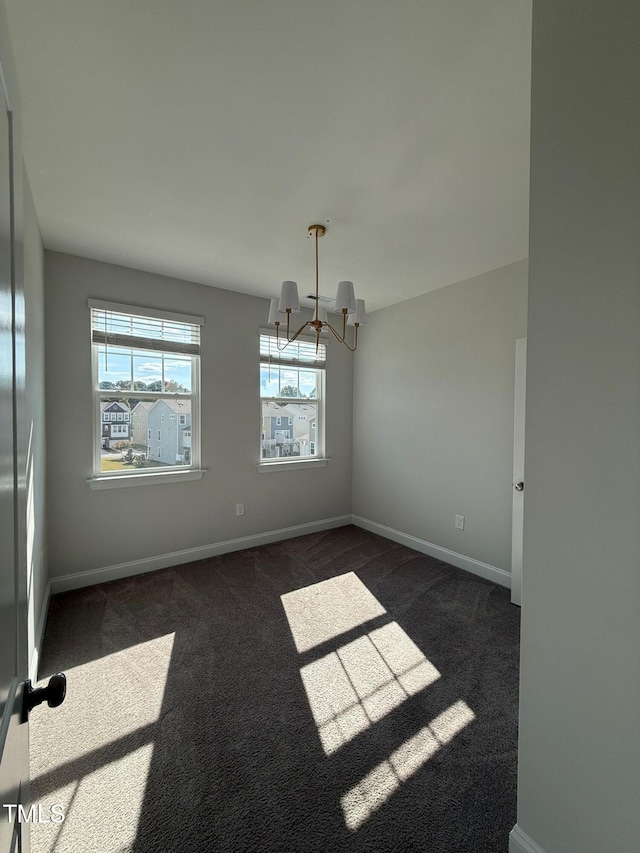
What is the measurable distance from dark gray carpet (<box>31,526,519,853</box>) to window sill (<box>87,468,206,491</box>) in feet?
2.73

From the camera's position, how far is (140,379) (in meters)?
3.36

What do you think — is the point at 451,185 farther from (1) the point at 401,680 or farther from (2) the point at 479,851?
(2) the point at 479,851

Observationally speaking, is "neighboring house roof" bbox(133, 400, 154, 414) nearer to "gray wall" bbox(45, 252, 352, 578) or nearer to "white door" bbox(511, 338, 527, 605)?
"gray wall" bbox(45, 252, 352, 578)

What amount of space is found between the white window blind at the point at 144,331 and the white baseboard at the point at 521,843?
11.8 ft

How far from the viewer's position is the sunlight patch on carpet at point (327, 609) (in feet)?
8.16

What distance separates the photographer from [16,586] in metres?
0.73

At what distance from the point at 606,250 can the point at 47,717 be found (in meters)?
2.89

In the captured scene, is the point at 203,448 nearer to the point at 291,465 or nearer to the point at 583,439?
the point at 291,465

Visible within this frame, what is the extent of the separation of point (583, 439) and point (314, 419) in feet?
12.0

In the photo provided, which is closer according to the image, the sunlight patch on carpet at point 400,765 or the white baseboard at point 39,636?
the sunlight patch on carpet at point 400,765

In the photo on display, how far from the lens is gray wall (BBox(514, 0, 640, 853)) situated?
94 cm

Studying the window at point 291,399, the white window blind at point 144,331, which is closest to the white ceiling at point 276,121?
the white window blind at point 144,331

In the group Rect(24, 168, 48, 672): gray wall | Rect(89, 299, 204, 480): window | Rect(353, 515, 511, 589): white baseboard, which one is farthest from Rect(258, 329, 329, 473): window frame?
Rect(24, 168, 48, 672): gray wall

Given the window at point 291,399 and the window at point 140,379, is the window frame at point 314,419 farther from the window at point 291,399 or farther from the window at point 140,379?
the window at point 140,379
